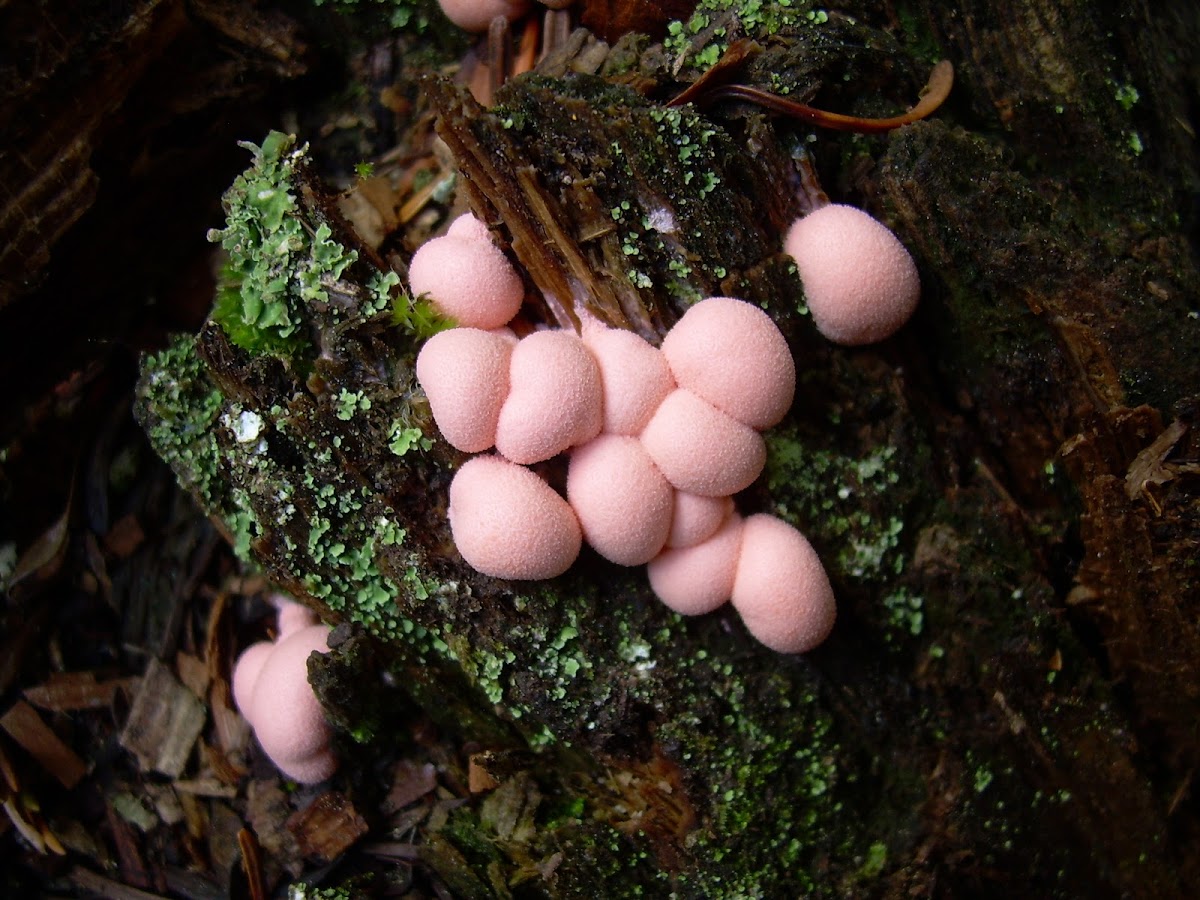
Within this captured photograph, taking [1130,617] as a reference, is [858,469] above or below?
above

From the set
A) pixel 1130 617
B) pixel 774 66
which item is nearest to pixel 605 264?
pixel 774 66

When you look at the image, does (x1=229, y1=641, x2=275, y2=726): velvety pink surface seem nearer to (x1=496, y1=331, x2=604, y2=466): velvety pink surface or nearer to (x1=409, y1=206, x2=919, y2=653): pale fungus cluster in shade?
(x1=409, y1=206, x2=919, y2=653): pale fungus cluster in shade

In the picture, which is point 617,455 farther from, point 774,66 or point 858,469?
point 774,66

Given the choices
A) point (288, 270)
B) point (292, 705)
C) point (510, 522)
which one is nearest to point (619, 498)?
point (510, 522)

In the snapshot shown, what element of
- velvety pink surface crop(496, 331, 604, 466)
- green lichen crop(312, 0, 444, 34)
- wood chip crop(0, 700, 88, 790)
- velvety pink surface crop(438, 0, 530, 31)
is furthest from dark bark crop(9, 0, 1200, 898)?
wood chip crop(0, 700, 88, 790)

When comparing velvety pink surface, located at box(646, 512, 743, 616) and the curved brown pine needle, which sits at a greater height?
the curved brown pine needle
